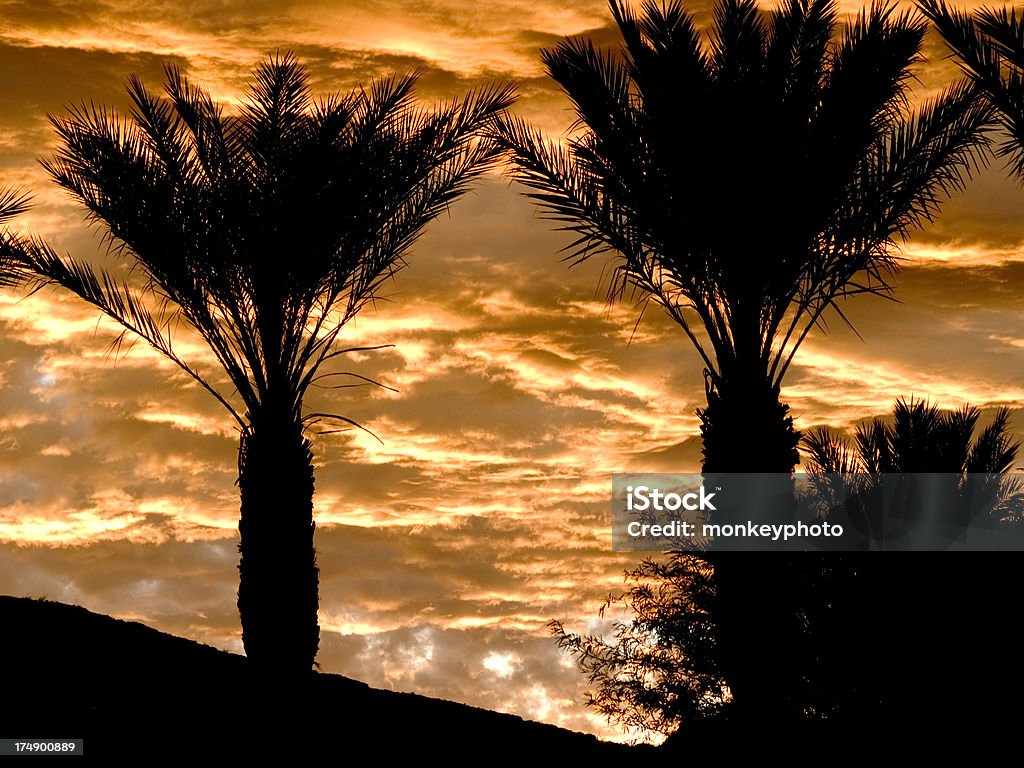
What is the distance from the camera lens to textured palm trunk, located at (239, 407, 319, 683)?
14.6 metres

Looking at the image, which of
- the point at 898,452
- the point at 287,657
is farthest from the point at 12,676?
the point at 898,452

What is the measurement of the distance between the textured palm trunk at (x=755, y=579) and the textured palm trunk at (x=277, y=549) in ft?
16.2

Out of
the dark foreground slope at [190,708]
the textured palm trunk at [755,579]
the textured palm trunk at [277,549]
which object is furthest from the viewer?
the textured palm trunk at [277,549]

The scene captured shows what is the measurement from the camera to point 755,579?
13602mm

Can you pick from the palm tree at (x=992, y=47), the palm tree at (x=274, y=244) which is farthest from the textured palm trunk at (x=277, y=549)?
the palm tree at (x=992, y=47)

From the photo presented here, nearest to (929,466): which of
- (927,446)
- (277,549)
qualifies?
(927,446)

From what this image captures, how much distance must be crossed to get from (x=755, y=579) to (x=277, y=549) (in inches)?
223

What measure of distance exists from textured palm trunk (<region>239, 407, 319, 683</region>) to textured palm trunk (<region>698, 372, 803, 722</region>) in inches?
194

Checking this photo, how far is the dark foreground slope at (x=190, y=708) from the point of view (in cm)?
1117

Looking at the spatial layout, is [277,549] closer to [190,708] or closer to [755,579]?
[190,708]

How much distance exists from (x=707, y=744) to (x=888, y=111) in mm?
7403

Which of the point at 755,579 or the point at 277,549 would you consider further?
the point at 277,549

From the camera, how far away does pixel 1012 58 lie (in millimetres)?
11797

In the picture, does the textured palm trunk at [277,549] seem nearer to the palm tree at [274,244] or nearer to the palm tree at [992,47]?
the palm tree at [274,244]
